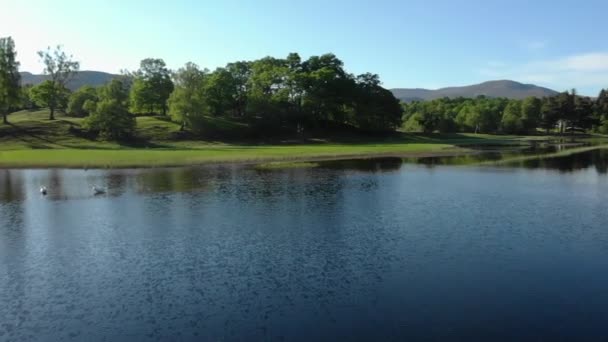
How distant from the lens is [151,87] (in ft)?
405

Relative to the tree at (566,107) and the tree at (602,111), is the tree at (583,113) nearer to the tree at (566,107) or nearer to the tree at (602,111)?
the tree at (566,107)

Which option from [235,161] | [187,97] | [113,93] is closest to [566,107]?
[187,97]

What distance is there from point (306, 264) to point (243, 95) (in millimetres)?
117351

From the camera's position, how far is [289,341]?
1630cm

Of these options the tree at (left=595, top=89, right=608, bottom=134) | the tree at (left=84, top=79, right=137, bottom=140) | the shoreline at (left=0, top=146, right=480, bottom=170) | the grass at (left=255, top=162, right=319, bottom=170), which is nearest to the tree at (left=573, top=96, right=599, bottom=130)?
the tree at (left=595, top=89, right=608, bottom=134)

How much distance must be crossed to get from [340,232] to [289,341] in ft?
48.5

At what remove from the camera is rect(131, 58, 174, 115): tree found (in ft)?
400

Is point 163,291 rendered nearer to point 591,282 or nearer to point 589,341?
point 589,341

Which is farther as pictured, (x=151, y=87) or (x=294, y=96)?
(x=294, y=96)

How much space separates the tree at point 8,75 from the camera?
333 feet

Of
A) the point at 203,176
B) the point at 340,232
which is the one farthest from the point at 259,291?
the point at 203,176

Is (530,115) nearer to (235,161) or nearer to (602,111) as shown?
(602,111)

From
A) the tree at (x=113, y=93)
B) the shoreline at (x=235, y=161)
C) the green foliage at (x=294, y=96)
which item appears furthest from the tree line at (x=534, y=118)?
the tree at (x=113, y=93)

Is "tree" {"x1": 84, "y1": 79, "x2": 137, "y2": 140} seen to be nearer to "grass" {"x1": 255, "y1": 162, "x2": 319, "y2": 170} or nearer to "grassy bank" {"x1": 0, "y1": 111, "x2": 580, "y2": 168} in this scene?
"grassy bank" {"x1": 0, "y1": 111, "x2": 580, "y2": 168}
